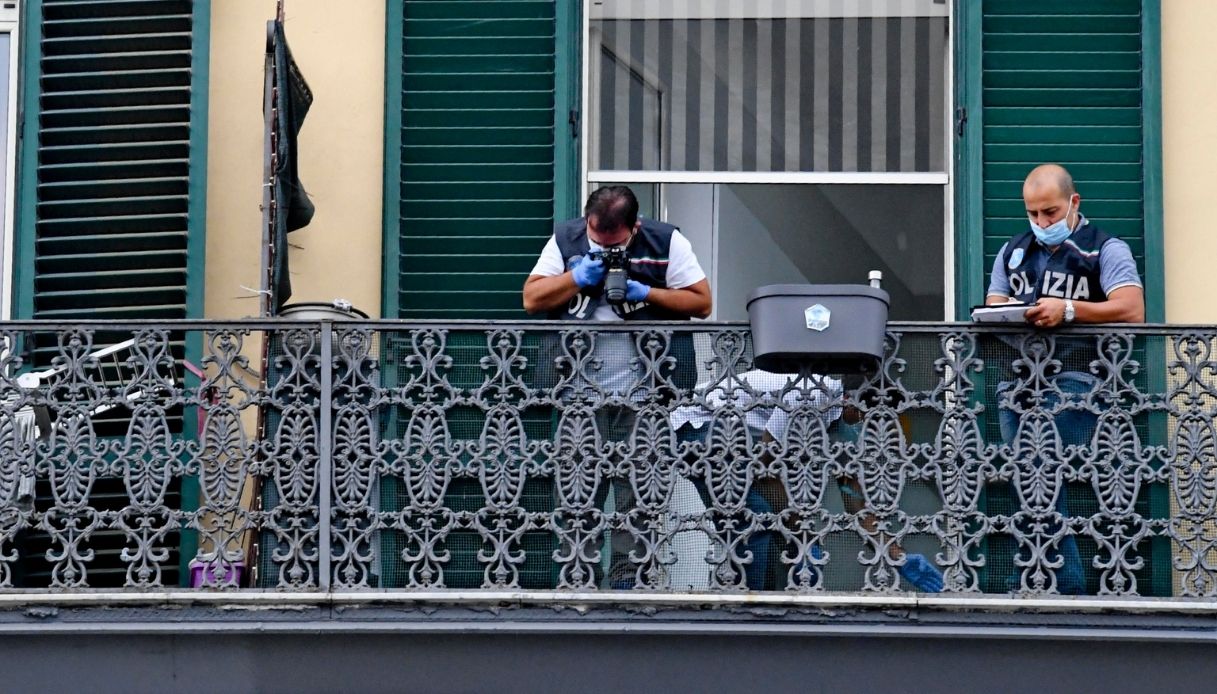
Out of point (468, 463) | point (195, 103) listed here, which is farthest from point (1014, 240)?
point (195, 103)

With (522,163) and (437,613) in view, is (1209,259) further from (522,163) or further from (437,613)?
(437,613)

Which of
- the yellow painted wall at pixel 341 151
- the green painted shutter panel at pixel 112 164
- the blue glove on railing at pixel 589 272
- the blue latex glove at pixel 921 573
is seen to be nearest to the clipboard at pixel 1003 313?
the blue latex glove at pixel 921 573

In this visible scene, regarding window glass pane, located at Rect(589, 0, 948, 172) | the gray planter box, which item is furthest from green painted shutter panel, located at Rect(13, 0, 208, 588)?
the gray planter box

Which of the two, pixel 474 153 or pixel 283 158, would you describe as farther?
pixel 474 153

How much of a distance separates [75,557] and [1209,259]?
15.7ft

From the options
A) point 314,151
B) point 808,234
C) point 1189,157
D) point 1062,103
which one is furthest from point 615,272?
point 1189,157

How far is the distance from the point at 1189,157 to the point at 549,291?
116 inches

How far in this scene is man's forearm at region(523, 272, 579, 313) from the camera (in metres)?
8.54

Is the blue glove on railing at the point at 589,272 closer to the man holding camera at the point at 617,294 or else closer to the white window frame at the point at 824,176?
the man holding camera at the point at 617,294

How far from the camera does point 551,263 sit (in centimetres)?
870

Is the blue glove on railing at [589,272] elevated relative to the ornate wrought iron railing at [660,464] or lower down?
elevated

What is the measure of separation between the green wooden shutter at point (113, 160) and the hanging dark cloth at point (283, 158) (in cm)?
63

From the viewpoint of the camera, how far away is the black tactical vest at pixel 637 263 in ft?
28.1

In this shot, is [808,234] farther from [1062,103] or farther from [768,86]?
[1062,103]
